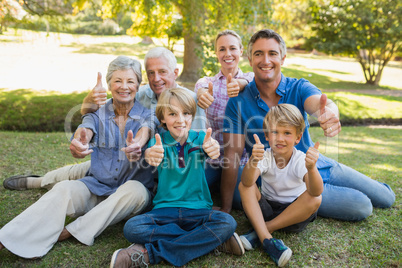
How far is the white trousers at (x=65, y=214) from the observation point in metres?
2.16

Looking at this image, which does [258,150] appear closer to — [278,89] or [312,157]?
[312,157]

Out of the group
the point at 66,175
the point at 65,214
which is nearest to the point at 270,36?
the point at 65,214

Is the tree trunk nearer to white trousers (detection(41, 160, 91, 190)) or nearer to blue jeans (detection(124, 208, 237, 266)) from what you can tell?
white trousers (detection(41, 160, 91, 190))

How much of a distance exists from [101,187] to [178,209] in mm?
673

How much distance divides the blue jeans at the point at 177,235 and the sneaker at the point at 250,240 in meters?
0.14

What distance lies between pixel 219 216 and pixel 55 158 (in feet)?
9.55

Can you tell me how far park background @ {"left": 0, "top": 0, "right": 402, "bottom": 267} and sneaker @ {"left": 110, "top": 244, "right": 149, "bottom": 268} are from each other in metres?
0.14

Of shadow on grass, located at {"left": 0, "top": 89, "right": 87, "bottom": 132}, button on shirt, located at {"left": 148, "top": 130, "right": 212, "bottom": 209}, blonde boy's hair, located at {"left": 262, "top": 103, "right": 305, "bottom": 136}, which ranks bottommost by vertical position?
shadow on grass, located at {"left": 0, "top": 89, "right": 87, "bottom": 132}

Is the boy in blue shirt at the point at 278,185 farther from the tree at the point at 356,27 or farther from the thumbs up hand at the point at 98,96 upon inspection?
the tree at the point at 356,27

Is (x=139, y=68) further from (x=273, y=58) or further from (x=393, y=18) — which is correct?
(x=393, y=18)

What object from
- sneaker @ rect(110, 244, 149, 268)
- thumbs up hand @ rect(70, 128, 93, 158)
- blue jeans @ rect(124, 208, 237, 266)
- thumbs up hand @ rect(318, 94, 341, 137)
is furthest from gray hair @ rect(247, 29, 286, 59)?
sneaker @ rect(110, 244, 149, 268)

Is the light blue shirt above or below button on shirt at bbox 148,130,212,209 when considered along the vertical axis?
above

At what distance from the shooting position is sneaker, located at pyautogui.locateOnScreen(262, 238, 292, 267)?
216 centimetres

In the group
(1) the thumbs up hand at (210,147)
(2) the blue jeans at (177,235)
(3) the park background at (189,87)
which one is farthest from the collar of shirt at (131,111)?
(2) the blue jeans at (177,235)
